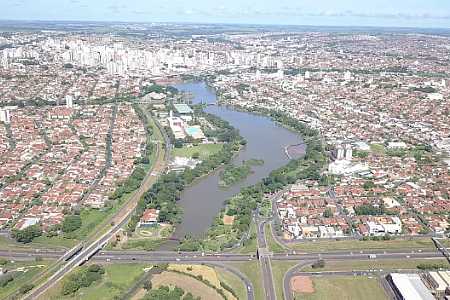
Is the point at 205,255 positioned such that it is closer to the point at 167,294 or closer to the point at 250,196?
the point at 167,294

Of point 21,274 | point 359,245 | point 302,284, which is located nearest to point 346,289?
point 302,284

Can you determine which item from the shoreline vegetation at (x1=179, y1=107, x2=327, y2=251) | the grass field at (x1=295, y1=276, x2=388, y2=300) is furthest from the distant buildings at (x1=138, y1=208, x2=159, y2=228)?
the grass field at (x1=295, y1=276, x2=388, y2=300)

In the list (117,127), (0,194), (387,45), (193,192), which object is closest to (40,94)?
(117,127)

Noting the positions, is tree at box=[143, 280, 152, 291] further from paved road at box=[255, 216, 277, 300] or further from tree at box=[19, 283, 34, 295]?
paved road at box=[255, 216, 277, 300]

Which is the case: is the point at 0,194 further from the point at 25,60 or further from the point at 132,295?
the point at 25,60

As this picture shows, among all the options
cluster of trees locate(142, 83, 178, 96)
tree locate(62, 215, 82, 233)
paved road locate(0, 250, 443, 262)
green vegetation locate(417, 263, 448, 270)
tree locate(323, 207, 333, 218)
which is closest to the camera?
green vegetation locate(417, 263, 448, 270)

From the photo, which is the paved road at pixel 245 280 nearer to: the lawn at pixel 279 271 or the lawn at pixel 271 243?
the lawn at pixel 279 271
